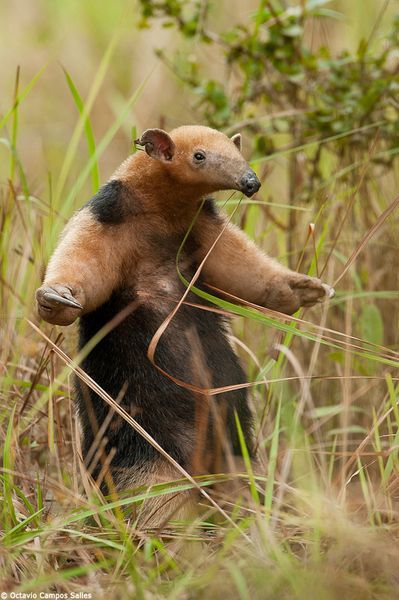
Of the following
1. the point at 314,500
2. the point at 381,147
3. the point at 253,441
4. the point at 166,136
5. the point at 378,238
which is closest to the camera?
the point at 314,500

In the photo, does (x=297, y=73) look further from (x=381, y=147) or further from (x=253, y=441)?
(x=253, y=441)

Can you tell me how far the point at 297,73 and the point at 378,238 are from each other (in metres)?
1.12

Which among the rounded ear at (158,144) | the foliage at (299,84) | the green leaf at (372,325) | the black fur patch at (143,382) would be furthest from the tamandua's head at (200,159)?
the foliage at (299,84)

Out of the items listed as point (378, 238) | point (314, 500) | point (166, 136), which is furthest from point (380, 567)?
point (378, 238)

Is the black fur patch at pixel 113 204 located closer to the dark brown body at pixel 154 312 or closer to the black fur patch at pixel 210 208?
the dark brown body at pixel 154 312

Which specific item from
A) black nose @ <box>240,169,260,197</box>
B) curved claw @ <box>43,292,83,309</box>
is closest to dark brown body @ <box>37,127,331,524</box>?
black nose @ <box>240,169,260,197</box>

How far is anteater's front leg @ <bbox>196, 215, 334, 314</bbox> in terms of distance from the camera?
4.40 m

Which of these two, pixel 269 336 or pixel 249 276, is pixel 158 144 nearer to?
pixel 249 276

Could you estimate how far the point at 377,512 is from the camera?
3551 millimetres

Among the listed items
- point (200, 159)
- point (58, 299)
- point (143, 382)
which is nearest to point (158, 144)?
point (200, 159)

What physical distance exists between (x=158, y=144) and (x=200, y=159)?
0.18m

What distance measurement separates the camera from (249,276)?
14.6 ft

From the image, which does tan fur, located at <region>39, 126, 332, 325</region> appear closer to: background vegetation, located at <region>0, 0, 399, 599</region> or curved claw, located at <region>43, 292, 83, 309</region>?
curved claw, located at <region>43, 292, 83, 309</region>

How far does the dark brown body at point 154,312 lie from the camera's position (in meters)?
4.11
